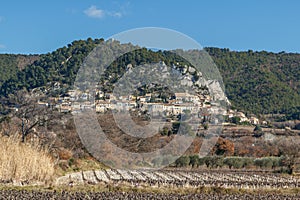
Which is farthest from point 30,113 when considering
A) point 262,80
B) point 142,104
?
point 262,80

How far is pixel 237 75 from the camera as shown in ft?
241

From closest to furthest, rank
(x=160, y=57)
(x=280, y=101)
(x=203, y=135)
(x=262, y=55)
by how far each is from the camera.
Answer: (x=203, y=135) < (x=160, y=57) < (x=280, y=101) < (x=262, y=55)

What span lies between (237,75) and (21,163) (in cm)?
5966

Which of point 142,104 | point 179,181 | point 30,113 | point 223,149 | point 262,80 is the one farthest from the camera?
point 262,80

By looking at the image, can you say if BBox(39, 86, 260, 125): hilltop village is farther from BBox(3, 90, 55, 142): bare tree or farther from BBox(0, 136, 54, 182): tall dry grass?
BBox(0, 136, 54, 182): tall dry grass

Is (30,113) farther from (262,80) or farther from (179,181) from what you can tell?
(262,80)

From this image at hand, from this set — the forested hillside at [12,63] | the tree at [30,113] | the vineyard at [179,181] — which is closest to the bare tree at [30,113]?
the tree at [30,113]

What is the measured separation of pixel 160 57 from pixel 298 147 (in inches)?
767

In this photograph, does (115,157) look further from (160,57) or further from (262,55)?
(262,55)

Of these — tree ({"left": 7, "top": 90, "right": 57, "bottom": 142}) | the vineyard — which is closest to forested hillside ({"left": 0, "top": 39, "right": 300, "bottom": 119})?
tree ({"left": 7, "top": 90, "right": 57, "bottom": 142})

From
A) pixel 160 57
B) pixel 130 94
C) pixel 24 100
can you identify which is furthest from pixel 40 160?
pixel 160 57

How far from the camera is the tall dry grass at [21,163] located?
1603cm

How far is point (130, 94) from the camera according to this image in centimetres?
3809

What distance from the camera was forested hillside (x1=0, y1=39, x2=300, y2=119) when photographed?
60781 mm
